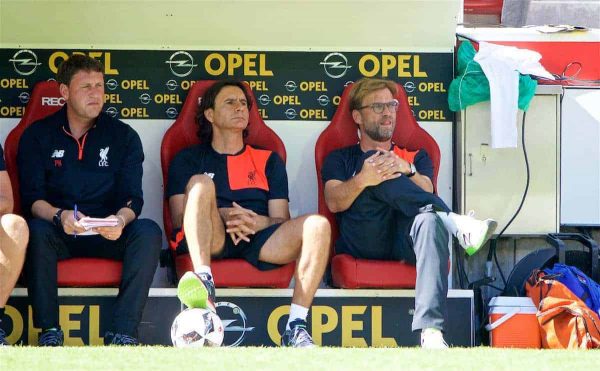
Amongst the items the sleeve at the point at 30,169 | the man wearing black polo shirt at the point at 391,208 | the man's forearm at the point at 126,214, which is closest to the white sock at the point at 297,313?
the man wearing black polo shirt at the point at 391,208

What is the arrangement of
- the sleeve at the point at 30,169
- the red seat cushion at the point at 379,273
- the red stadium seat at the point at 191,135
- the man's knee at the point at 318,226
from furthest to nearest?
the red stadium seat at the point at 191,135 < the sleeve at the point at 30,169 < the red seat cushion at the point at 379,273 < the man's knee at the point at 318,226

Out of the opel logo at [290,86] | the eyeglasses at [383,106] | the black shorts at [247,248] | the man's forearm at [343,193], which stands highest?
the opel logo at [290,86]

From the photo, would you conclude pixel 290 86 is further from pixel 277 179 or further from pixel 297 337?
pixel 297 337

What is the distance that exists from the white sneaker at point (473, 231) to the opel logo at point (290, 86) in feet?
4.67

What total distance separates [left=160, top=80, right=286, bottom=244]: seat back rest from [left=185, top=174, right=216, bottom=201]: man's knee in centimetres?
61

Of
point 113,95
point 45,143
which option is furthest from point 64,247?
point 113,95

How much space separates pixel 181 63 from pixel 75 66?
664mm

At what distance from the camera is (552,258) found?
20.1 feet

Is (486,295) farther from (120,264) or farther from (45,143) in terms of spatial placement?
(45,143)

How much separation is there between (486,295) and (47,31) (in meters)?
2.76

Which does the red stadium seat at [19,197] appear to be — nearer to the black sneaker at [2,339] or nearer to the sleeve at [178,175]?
the black sneaker at [2,339]

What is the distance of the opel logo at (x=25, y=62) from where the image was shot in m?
6.51

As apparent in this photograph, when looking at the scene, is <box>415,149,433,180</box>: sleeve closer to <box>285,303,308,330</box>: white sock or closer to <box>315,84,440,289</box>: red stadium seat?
<box>315,84,440,289</box>: red stadium seat

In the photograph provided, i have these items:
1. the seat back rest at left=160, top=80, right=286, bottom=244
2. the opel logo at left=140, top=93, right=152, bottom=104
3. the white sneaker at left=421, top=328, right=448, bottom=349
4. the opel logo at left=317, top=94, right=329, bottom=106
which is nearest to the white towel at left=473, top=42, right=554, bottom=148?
the opel logo at left=317, top=94, right=329, bottom=106
